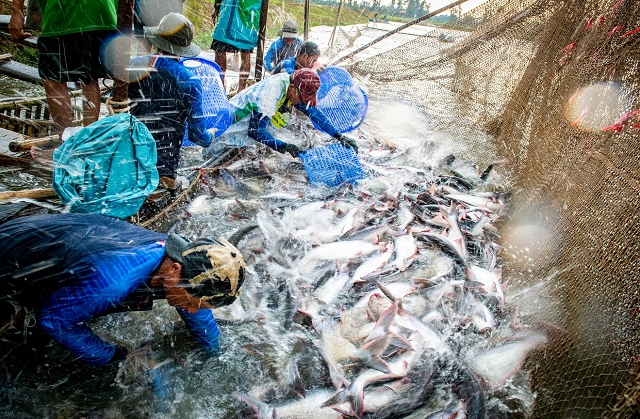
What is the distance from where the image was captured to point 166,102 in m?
3.91

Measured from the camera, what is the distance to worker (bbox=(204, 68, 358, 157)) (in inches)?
189

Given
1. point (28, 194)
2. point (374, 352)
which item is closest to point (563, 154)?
point (374, 352)

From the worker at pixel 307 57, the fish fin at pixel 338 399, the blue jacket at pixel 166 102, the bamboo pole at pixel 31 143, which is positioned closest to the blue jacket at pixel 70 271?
the fish fin at pixel 338 399

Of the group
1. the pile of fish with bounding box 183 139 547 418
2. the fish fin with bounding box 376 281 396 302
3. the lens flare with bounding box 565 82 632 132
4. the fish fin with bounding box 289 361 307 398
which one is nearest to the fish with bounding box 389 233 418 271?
the pile of fish with bounding box 183 139 547 418

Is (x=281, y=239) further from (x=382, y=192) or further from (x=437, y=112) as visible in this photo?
(x=437, y=112)

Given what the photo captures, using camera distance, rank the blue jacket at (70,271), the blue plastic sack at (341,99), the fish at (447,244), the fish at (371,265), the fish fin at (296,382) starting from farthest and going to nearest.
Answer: the blue plastic sack at (341,99)
the fish at (447,244)
the fish at (371,265)
the fish fin at (296,382)
the blue jacket at (70,271)

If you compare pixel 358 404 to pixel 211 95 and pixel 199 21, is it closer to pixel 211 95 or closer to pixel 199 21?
pixel 211 95

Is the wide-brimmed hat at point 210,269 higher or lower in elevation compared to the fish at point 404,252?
higher

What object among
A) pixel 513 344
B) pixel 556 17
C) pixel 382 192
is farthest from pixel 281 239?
pixel 556 17

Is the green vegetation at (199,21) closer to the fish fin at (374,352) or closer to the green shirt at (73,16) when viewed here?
the green shirt at (73,16)

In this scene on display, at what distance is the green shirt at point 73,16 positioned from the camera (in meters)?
3.84

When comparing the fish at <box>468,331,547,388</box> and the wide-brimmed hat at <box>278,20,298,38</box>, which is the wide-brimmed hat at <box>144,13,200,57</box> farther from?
the fish at <box>468,331,547,388</box>

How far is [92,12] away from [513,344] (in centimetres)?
513

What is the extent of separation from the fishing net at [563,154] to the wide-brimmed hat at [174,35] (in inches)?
164
